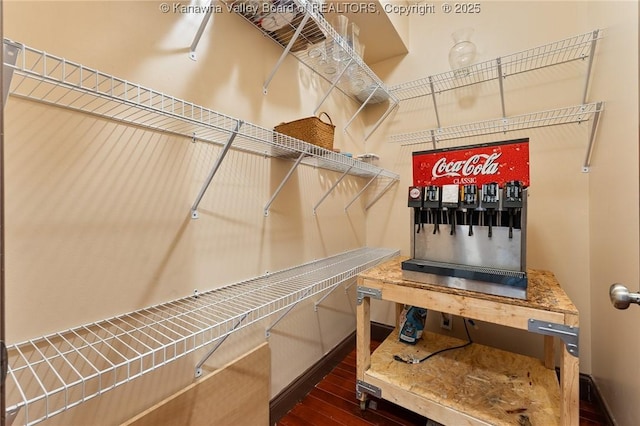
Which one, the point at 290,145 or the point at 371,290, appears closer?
the point at 290,145

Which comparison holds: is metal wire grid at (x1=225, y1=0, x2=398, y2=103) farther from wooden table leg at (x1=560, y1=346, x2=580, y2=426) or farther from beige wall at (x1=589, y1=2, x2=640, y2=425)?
wooden table leg at (x1=560, y1=346, x2=580, y2=426)

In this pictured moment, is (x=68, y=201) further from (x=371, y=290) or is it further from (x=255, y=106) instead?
(x=371, y=290)

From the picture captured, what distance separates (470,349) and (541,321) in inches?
31.7

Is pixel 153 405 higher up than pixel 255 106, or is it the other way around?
pixel 255 106

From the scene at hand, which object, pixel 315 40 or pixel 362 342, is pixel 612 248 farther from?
pixel 315 40

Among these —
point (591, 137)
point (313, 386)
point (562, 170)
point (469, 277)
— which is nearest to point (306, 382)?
point (313, 386)

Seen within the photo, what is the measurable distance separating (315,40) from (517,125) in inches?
57.5

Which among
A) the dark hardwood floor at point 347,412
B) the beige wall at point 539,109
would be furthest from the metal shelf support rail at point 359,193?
the dark hardwood floor at point 347,412

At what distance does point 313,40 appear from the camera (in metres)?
1.48

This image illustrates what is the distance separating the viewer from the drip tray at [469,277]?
3.72ft

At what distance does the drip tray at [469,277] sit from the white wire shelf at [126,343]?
37 cm

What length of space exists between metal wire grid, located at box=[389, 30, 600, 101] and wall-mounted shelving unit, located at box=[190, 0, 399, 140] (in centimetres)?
22

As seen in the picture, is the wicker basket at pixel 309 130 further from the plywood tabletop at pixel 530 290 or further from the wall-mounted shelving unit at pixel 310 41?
the plywood tabletop at pixel 530 290

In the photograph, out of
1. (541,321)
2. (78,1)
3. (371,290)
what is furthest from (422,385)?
(78,1)
